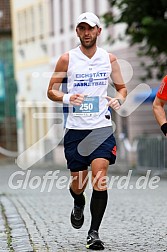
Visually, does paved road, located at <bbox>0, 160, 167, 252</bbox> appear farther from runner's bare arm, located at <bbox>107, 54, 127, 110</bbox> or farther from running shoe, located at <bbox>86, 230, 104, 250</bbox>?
runner's bare arm, located at <bbox>107, 54, 127, 110</bbox>

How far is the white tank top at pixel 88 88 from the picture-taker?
890 cm

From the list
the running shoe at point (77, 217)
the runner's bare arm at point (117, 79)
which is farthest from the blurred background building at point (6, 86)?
the runner's bare arm at point (117, 79)

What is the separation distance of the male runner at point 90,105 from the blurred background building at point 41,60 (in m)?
31.5

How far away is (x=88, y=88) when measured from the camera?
29.3 ft

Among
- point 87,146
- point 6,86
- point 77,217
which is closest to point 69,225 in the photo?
point 77,217

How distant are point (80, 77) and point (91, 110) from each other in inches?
11.5

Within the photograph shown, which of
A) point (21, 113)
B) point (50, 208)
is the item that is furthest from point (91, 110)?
point (21, 113)

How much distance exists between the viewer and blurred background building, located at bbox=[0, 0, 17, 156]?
5788 centimetres

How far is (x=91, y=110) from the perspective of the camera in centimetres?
889

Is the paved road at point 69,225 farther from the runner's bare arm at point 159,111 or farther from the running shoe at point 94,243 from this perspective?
the runner's bare arm at point 159,111

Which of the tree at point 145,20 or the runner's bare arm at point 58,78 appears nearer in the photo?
the runner's bare arm at point 58,78

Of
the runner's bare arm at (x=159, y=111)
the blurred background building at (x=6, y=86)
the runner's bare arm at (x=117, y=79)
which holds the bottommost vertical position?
the blurred background building at (x=6, y=86)

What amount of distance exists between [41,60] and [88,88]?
4415 centimetres

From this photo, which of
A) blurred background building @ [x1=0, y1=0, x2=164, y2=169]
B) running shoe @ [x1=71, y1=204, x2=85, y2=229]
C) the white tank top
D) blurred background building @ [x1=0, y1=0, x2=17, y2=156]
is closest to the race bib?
the white tank top
